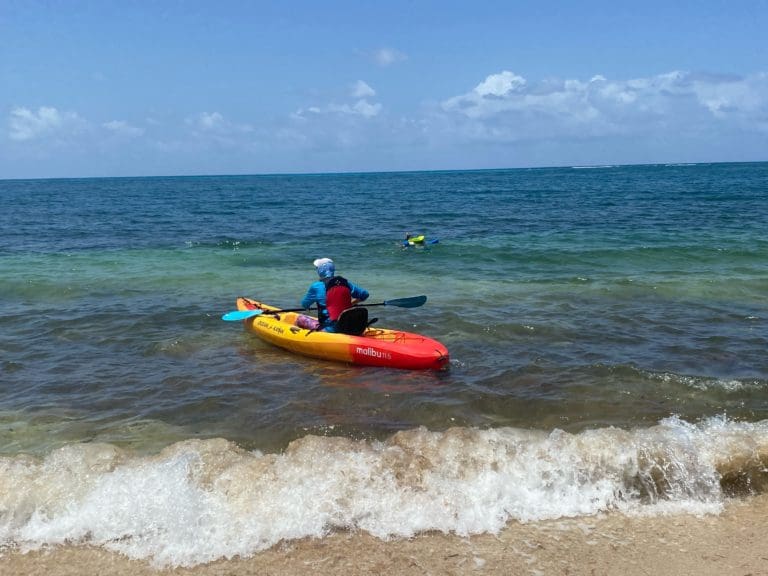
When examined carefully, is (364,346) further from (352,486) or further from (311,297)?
(352,486)

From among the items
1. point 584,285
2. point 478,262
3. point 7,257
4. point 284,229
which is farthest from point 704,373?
point 284,229

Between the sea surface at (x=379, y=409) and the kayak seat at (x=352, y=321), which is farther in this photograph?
the kayak seat at (x=352, y=321)

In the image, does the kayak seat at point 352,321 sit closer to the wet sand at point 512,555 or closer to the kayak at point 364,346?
the kayak at point 364,346

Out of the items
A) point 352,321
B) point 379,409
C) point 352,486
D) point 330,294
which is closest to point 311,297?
point 330,294

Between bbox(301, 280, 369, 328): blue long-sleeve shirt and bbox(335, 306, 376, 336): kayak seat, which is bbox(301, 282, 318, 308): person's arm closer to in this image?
bbox(301, 280, 369, 328): blue long-sleeve shirt

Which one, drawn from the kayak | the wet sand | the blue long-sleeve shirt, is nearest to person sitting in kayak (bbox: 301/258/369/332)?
the blue long-sleeve shirt

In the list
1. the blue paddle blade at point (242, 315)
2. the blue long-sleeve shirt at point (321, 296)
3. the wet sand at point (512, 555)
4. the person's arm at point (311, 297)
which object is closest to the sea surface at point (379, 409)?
the wet sand at point (512, 555)

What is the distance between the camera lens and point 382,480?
534cm

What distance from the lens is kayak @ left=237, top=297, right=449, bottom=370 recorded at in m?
8.48

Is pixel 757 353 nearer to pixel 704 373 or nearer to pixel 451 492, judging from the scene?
pixel 704 373

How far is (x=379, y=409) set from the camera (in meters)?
7.28

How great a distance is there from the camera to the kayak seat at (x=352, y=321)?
903 cm

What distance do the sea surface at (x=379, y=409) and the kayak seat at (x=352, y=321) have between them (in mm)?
581

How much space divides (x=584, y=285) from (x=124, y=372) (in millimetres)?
10160
